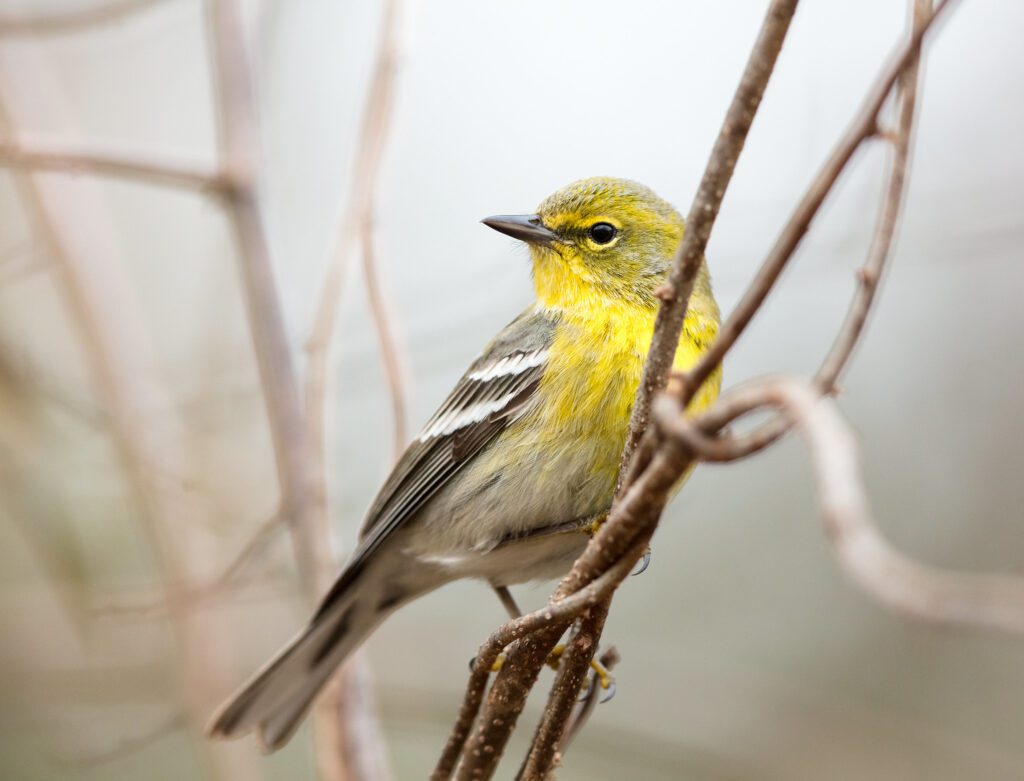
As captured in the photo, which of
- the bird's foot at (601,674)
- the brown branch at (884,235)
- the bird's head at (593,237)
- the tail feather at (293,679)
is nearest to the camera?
the brown branch at (884,235)

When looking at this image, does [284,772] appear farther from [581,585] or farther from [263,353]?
[581,585]

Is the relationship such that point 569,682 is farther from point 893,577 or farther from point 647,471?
point 893,577

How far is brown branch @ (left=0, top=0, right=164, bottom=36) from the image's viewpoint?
13.4 feet

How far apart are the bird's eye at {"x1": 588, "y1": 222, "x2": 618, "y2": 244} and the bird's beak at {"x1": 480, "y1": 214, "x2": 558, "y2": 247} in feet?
0.43

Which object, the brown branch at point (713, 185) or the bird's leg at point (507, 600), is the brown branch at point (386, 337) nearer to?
the bird's leg at point (507, 600)

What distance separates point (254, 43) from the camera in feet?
14.6

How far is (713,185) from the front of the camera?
1.49 metres

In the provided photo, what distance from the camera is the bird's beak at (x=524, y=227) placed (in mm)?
3545

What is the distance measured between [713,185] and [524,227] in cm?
211

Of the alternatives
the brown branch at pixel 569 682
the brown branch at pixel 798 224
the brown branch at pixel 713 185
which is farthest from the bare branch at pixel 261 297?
the brown branch at pixel 798 224

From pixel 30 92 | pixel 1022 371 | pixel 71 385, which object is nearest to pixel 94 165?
pixel 71 385

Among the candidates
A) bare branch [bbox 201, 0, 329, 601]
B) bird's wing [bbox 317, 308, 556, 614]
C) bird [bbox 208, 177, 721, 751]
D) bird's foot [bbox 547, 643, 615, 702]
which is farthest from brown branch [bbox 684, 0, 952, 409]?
bare branch [bbox 201, 0, 329, 601]

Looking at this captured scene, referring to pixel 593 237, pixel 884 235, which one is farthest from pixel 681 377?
pixel 593 237

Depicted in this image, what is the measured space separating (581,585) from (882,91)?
91 centimetres
